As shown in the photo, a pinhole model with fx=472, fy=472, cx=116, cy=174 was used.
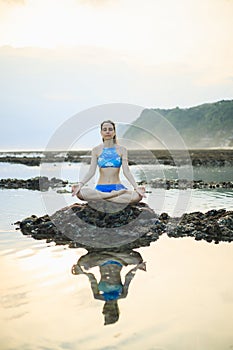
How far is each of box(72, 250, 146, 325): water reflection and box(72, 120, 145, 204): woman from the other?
8.71 feet

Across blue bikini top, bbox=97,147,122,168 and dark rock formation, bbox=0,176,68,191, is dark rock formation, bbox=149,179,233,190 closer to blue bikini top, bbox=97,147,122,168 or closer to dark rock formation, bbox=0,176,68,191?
dark rock formation, bbox=0,176,68,191

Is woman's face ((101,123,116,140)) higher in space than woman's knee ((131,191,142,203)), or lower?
higher

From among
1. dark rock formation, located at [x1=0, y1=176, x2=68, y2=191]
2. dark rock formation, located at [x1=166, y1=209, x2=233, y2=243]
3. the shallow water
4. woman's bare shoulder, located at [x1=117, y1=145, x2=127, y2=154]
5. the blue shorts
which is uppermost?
woman's bare shoulder, located at [x1=117, y1=145, x2=127, y2=154]

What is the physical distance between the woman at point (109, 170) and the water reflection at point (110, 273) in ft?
8.71

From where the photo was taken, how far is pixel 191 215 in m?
15.5

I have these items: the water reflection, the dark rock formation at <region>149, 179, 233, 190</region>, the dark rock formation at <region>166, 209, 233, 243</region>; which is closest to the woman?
the dark rock formation at <region>166, 209, 233, 243</region>

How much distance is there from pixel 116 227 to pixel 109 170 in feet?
5.46

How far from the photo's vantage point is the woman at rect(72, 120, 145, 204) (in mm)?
13547


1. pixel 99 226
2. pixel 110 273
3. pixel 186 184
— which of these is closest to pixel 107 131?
pixel 99 226

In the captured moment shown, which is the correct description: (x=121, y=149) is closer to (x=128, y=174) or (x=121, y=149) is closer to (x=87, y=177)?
(x=128, y=174)

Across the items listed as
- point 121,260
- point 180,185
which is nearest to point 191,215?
point 121,260

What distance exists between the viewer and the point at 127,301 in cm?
782

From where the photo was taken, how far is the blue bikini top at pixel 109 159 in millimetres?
13609

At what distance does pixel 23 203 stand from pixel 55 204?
1.44 metres
